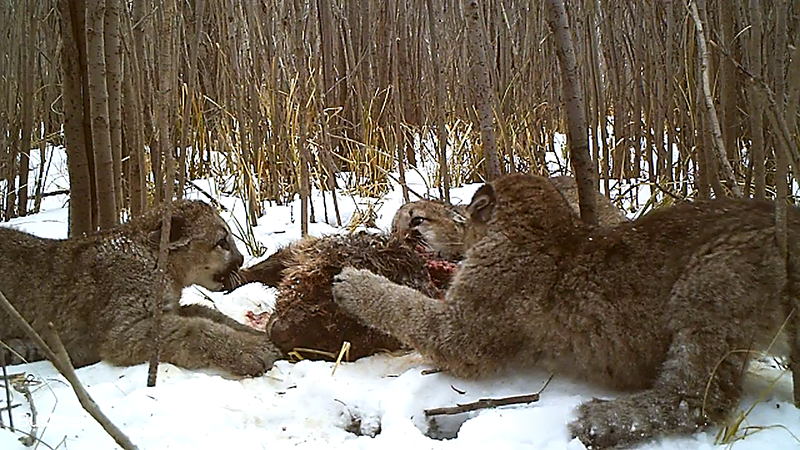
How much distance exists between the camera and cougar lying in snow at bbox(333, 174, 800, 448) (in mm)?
2758

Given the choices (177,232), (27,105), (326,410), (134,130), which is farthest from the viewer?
(27,105)

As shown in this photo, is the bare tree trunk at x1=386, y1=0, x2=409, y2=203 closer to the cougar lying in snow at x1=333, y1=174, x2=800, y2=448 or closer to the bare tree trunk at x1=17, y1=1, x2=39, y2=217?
the cougar lying in snow at x1=333, y1=174, x2=800, y2=448

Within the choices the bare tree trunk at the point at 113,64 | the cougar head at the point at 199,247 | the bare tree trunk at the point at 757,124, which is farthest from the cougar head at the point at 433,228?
the bare tree trunk at the point at 113,64

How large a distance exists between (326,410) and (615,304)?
1.49 metres

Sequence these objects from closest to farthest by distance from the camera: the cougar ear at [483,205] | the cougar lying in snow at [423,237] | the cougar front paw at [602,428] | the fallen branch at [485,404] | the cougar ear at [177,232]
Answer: the cougar front paw at [602,428], the fallen branch at [485,404], the cougar ear at [483,205], the cougar ear at [177,232], the cougar lying in snow at [423,237]

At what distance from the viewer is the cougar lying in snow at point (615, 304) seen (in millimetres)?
2758

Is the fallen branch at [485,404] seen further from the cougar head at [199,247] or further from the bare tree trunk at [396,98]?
the bare tree trunk at [396,98]

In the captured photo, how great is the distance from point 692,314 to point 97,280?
3.22 meters

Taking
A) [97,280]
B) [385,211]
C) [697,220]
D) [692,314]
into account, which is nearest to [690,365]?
[692,314]

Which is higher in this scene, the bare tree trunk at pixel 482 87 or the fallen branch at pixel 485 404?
the bare tree trunk at pixel 482 87

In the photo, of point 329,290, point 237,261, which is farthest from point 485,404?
point 237,261

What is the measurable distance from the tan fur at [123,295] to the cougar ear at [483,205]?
1416 mm

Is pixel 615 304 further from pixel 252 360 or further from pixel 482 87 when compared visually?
pixel 482 87

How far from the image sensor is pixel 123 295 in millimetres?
3869
